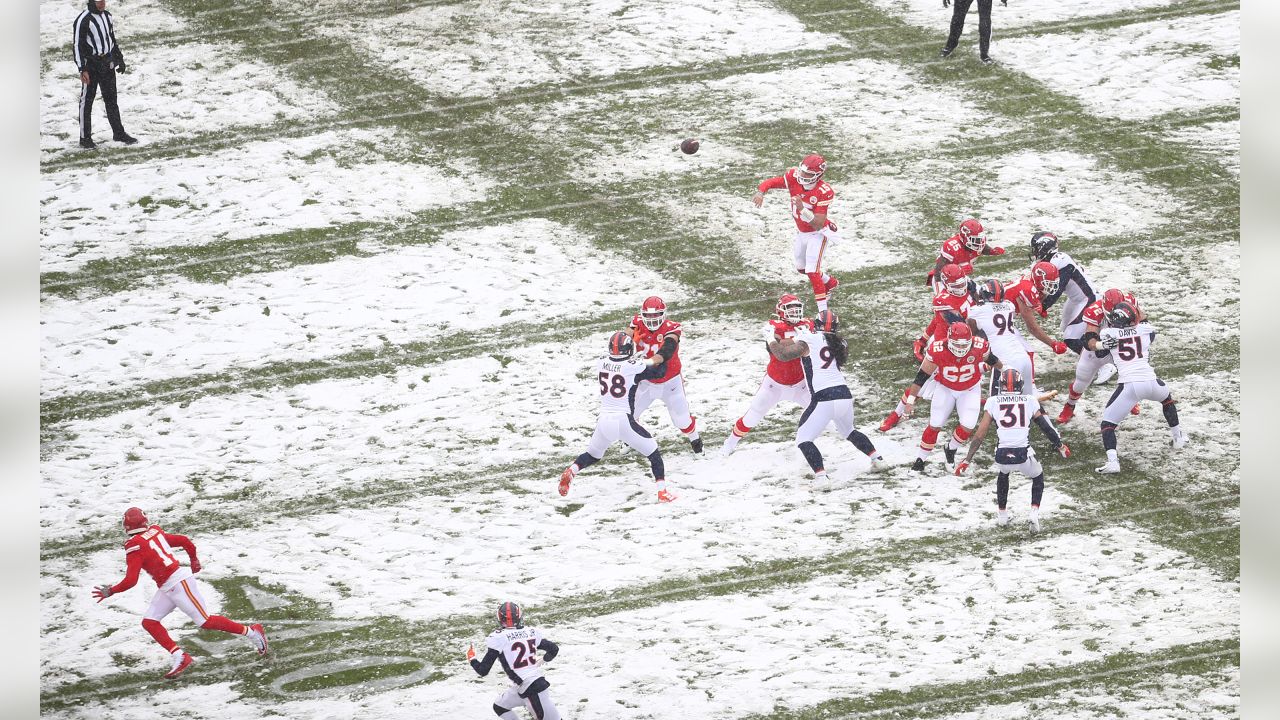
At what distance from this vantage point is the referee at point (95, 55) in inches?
797

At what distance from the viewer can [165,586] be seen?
11625 mm

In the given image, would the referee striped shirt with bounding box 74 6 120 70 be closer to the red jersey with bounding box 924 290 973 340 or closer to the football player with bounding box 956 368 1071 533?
the red jersey with bounding box 924 290 973 340

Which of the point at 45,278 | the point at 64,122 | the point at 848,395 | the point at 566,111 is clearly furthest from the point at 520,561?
the point at 64,122

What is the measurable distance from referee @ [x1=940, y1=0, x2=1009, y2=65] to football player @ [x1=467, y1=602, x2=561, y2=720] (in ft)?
51.2

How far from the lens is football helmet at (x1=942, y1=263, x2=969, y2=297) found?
1440 centimetres

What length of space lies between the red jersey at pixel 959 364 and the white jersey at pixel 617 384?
3.09 meters

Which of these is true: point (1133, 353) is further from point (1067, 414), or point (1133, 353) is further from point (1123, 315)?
point (1067, 414)

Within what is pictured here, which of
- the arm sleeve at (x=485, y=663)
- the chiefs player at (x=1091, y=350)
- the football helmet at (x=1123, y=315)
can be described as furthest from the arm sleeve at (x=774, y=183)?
the arm sleeve at (x=485, y=663)

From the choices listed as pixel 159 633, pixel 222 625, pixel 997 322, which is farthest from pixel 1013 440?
pixel 159 633

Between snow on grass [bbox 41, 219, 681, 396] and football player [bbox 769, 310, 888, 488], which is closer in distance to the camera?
football player [bbox 769, 310, 888, 488]

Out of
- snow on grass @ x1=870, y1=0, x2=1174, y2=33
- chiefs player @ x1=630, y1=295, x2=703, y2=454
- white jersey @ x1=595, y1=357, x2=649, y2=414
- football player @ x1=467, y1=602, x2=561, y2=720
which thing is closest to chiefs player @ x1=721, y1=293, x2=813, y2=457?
chiefs player @ x1=630, y1=295, x2=703, y2=454

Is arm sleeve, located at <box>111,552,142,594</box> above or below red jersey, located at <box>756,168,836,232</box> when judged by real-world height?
below

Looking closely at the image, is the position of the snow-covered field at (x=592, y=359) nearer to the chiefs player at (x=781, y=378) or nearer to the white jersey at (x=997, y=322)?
the chiefs player at (x=781, y=378)
